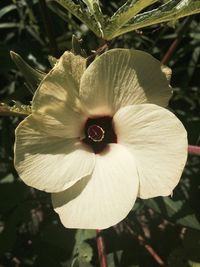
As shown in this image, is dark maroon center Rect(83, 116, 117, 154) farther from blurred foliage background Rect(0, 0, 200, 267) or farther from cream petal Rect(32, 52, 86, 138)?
blurred foliage background Rect(0, 0, 200, 267)

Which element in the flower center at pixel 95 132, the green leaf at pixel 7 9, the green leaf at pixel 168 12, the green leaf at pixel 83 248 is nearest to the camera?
the green leaf at pixel 168 12

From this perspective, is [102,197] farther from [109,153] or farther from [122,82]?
[122,82]

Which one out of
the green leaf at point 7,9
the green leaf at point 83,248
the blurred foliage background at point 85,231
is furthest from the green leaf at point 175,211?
the green leaf at point 7,9

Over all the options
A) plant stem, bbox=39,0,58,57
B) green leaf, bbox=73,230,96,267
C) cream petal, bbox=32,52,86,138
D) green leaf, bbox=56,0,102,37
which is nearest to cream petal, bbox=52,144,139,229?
cream petal, bbox=32,52,86,138

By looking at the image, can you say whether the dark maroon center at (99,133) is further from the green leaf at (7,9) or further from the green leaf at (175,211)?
the green leaf at (7,9)

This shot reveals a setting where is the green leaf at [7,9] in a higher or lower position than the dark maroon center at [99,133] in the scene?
lower

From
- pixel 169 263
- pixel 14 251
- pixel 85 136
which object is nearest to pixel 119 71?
pixel 85 136
